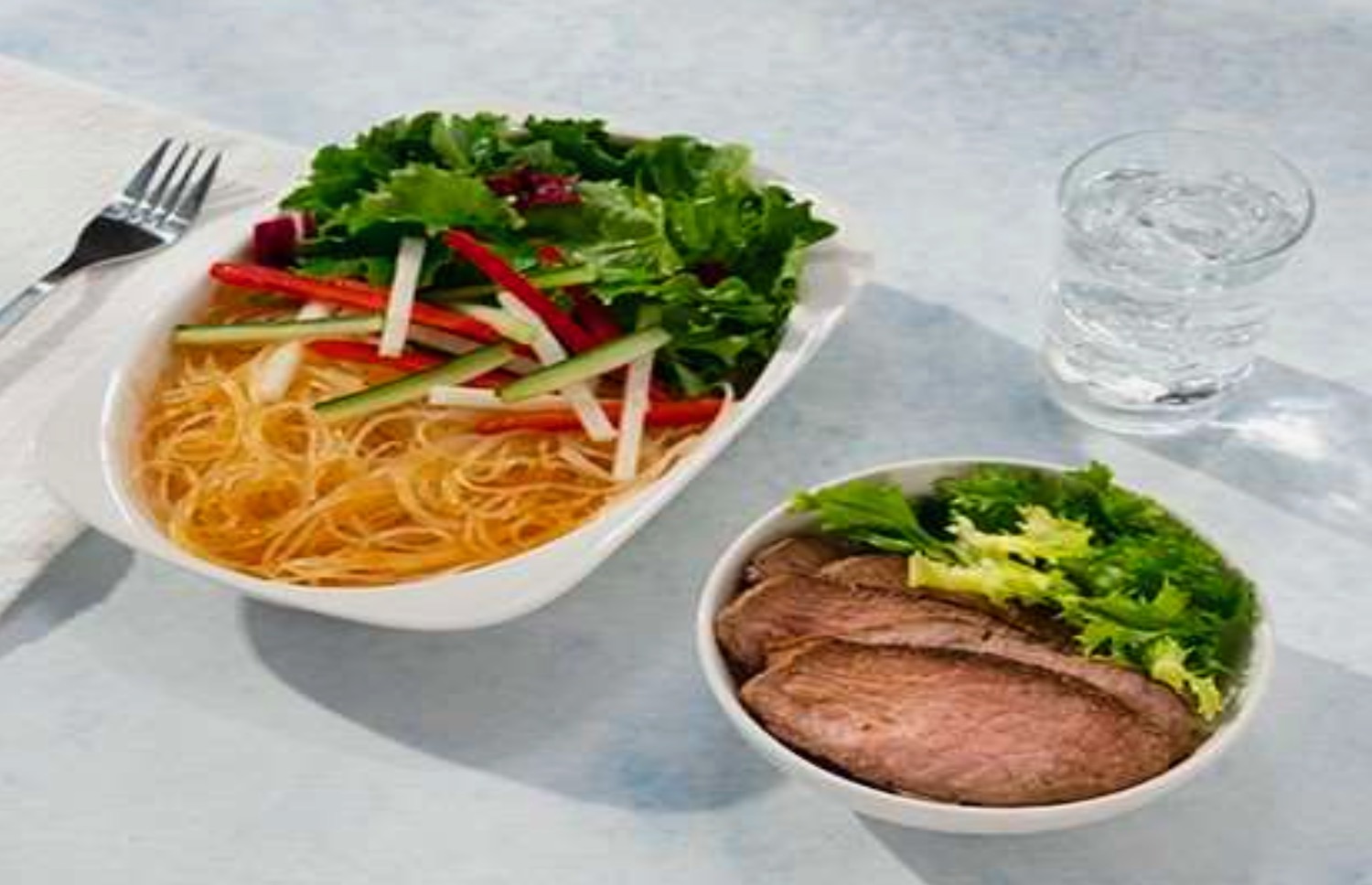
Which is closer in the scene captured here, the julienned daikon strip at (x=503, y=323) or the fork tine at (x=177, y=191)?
the julienned daikon strip at (x=503, y=323)

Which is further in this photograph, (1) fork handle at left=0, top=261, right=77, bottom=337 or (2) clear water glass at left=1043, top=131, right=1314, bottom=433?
(1) fork handle at left=0, top=261, right=77, bottom=337

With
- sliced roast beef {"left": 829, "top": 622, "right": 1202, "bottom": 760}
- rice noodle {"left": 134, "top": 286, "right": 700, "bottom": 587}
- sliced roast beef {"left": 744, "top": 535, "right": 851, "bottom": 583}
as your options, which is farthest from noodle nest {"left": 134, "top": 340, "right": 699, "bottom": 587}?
sliced roast beef {"left": 829, "top": 622, "right": 1202, "bottom": 760}

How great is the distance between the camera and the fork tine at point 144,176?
1755 mm

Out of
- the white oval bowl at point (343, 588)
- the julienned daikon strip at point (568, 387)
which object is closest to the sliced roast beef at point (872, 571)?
the white oval bowl at point (343, 588)

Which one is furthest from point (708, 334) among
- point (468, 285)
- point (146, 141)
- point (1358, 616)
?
point (146, 141)

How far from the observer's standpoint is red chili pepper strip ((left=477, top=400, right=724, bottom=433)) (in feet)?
4.77

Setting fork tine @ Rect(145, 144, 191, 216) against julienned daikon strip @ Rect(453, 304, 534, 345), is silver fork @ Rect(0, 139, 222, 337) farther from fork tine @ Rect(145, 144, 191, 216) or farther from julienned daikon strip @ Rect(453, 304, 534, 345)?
julienned daikon strip @ Rect(453, 304, 534, 345)

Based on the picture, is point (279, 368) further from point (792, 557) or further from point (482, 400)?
point (792, 557)

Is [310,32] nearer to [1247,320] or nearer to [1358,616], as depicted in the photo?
[1247,320]

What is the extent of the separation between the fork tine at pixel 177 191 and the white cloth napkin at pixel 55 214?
2cm

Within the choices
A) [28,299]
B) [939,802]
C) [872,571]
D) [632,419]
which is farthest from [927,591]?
[28,299]

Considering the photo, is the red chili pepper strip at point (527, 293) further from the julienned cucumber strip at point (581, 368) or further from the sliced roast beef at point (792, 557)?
the sliced roast beef at point (792, 557)

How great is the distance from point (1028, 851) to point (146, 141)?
3.27 ft

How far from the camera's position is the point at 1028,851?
124 centimetres
